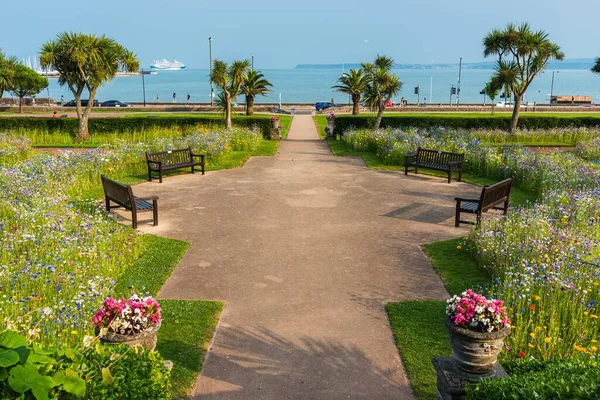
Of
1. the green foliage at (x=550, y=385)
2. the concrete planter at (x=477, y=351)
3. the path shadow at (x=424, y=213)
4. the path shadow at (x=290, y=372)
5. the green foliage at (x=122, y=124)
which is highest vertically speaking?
the green foliage at (x=122, y=124)

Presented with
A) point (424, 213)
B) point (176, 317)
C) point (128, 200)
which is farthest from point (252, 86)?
point (176, 317)

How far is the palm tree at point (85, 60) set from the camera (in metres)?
23.9

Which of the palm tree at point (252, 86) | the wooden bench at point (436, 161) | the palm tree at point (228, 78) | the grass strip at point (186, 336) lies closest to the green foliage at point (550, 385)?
the grass strip at point (186, 336)

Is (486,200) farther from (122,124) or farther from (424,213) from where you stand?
(122,124)

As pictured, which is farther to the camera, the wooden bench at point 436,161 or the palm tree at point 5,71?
the palm tree at point 5,71

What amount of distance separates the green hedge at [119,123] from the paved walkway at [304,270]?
36.7 ft

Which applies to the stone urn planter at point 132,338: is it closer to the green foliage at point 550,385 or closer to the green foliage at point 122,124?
the green foliage at point 550,385

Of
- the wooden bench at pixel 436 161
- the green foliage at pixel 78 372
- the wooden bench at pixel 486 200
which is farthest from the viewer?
the wooden bench at pixel 436 161

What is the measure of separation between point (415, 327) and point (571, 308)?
1.83m

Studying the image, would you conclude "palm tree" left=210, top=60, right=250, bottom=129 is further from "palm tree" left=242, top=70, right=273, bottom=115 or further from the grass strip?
the grass strip

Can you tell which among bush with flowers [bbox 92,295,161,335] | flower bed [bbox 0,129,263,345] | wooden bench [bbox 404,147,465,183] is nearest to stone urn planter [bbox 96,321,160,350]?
bush with flowers [bbox 92,295,161,335]

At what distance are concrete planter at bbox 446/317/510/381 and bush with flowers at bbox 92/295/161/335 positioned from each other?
9.28 feet

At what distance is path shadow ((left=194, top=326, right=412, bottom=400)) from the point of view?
513cm

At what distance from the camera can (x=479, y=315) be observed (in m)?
4.69
